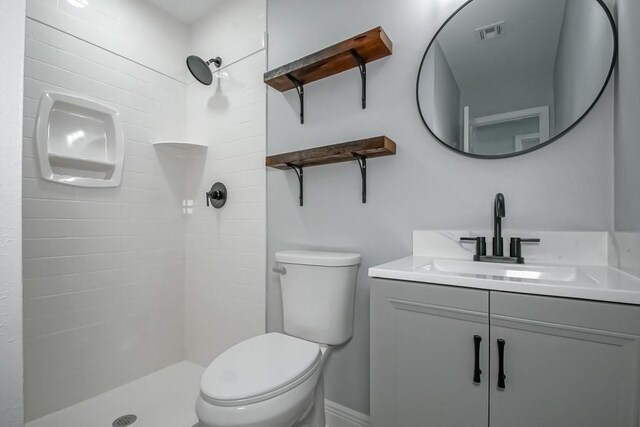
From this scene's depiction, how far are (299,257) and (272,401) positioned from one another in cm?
60

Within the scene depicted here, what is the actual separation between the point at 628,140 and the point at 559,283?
1.73 ft

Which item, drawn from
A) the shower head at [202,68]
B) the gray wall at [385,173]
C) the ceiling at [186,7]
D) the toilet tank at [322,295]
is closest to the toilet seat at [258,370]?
the toilet tank at [322,295]

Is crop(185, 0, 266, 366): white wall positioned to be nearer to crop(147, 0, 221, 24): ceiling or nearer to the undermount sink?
crop(147, 0, 221, 24): ceiling

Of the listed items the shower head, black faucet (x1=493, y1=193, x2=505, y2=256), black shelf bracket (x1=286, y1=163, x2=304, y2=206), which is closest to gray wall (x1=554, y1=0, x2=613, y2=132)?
black faucet (x1=493, y1=193, x2=505, y2=256)

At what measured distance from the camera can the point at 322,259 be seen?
1360 millimetres

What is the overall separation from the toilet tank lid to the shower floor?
1.01 m

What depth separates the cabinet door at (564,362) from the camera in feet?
2.13

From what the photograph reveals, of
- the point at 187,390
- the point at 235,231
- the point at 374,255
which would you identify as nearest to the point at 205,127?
the point at 235,231

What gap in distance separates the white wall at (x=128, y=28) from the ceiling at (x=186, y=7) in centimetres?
4

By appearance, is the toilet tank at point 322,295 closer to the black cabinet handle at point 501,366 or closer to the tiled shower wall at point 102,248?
the black cabinet handle at point 501,366

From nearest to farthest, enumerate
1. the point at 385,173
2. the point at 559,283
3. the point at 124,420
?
the point at 559,283 < the point at 385,173 < the point at 124,420

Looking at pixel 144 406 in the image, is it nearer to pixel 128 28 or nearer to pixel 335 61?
pixel 335 61

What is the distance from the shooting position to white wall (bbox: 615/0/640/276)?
828 millimetres

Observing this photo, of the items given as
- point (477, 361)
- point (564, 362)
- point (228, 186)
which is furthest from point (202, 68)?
point (564, 362)
